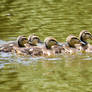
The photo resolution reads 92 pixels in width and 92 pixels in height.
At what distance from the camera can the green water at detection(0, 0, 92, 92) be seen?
689cm

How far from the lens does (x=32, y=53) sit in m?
8.89

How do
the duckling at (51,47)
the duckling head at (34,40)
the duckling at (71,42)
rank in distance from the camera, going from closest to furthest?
the duckling at (51,47), the duckling at (71,42), the duckling head at (34,40)

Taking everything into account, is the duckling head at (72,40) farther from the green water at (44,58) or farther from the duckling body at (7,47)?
the duckling body at (7,47)

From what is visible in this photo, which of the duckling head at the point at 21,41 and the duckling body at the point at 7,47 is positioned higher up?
the duckling head at the point at 21,41

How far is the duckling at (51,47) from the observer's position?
29.7 feet

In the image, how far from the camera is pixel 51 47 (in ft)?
30.7

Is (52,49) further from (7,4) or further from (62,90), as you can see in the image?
(7,4)

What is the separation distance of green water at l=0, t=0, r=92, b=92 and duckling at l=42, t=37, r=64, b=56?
1.22ft

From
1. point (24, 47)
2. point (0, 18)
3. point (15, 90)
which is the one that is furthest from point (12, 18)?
point (15, 90)

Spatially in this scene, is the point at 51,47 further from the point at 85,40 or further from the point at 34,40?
the point at 85,40

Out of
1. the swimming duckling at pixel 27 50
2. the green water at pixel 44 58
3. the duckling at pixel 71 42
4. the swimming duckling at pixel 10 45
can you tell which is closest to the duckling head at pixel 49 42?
the swimming duckling at pixel 27 50

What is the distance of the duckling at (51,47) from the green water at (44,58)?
1.22 feet

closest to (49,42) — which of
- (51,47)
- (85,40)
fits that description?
(51,47)

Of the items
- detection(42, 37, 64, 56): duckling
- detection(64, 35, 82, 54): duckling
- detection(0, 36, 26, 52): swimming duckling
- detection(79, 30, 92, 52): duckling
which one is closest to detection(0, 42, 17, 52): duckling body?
detection(0, 36, 26, 52): swimming duckling
